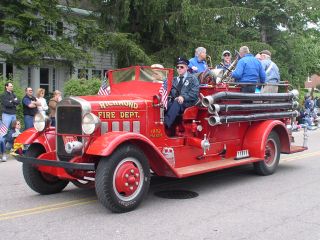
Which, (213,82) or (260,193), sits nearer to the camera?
(260,193)

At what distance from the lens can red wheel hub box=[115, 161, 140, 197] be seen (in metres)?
6.14

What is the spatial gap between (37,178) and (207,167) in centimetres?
268

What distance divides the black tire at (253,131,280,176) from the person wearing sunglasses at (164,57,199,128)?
2.12m

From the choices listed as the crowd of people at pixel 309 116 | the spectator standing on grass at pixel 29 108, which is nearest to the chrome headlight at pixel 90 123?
the spectator standing on grass at pixel 29 108

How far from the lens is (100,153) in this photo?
586 centimetres

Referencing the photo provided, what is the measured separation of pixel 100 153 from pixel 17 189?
2.67 meters

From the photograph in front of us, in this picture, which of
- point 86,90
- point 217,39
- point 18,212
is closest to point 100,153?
A: point 18,212

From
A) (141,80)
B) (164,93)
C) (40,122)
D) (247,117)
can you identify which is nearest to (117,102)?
(164,93)

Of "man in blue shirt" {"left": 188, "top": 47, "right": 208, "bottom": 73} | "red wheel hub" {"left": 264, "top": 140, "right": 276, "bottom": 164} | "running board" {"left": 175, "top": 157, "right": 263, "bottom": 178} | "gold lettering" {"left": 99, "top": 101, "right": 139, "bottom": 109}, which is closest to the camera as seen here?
"gold lettering" {"left": 99, "top": 101, "right": 139, "bottom": 109}

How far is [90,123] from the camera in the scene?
6.21m

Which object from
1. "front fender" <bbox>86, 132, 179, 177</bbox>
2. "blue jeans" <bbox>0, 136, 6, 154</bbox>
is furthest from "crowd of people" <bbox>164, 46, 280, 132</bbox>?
"blue jeans" <bbox>0, 136, 6, 154</bbox>

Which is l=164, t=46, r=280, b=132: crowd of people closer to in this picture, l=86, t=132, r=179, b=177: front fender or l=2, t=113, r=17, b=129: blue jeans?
l=86, t=132, r=179, b=177: front fender

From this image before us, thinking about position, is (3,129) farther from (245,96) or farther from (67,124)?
(245,96)

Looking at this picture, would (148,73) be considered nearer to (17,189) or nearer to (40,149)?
(40,149)
